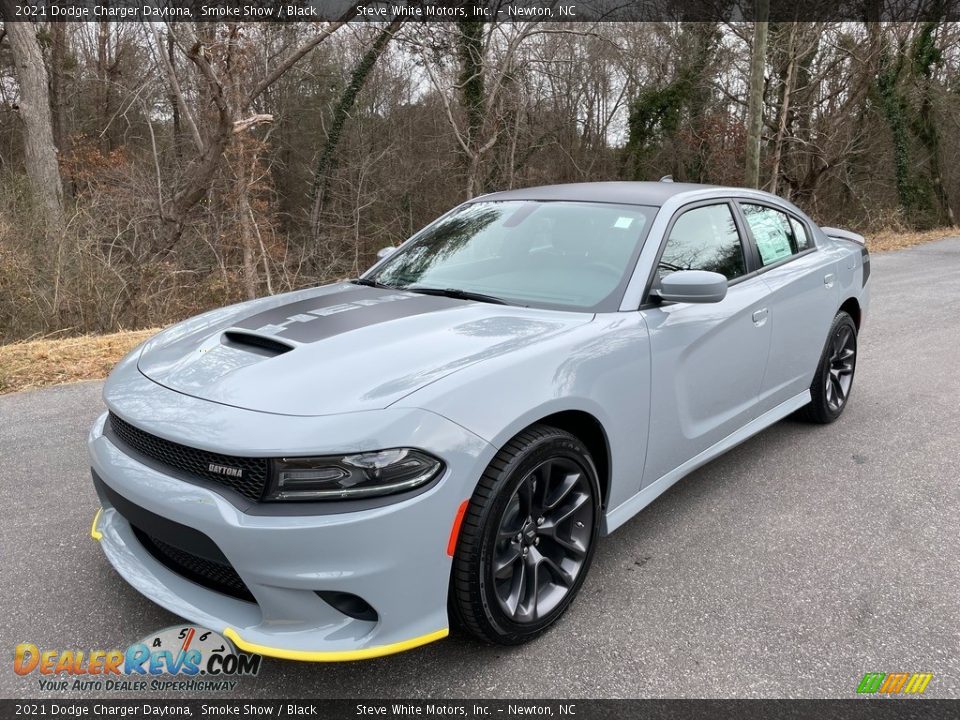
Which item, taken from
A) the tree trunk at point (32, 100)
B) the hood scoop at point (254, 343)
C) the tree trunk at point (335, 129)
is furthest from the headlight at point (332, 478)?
the tree trunk at point (335, 129)

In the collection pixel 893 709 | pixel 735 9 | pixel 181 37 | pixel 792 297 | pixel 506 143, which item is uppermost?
pixel 735 9

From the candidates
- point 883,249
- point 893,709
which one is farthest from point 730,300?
point 883,249

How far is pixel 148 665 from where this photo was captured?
239 cm

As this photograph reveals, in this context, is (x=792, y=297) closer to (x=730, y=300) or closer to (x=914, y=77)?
(x=730, y=300)

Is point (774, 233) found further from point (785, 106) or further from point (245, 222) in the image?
point (785, 106)

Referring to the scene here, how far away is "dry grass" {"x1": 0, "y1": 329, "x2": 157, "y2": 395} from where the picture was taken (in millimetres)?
5582

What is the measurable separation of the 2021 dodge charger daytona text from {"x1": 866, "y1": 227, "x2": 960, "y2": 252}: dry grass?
1365 centimetres

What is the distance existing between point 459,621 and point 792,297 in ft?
8.78

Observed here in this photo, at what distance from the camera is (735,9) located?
18.9 metres

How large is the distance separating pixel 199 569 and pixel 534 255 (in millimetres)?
1990

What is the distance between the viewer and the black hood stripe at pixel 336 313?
2.76 metres

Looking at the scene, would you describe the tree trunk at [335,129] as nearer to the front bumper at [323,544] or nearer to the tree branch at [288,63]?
the tree branch at [288,63]

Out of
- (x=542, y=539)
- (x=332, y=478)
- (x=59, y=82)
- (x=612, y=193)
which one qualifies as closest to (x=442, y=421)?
(x=332, y=478)

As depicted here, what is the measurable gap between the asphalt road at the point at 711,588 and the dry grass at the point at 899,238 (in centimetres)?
1272
